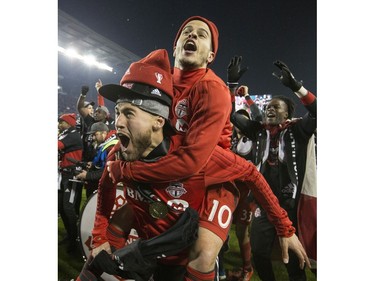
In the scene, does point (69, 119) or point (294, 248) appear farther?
point (69, 119)

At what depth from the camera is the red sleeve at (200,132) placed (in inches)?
62.8

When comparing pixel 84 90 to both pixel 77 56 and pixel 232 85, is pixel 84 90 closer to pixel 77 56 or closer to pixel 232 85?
pixel 77 56

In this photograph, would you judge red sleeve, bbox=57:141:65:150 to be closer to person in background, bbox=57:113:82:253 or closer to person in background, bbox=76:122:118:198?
person in background, bbox=57:113:82:253

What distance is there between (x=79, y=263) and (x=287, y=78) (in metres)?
1.33

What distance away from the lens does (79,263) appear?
1963 millimetres

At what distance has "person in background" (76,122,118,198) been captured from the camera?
1.90 meters

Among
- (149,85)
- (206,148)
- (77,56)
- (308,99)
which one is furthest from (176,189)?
(77,56)

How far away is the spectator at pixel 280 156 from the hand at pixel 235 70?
0.49 ft

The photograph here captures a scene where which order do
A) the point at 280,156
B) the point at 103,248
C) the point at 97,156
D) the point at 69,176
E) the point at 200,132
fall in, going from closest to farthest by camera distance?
the point at 200,132
the point at 280,156
the point at 103,248
the point at 97,156
the point at 69,176

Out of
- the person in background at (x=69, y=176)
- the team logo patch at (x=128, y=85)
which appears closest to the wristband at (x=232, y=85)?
the team logo patch at (x=128, y=85)

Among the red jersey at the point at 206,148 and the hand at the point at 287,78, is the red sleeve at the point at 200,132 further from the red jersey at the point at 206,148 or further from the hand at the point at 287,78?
the hand at the point at 287,78
